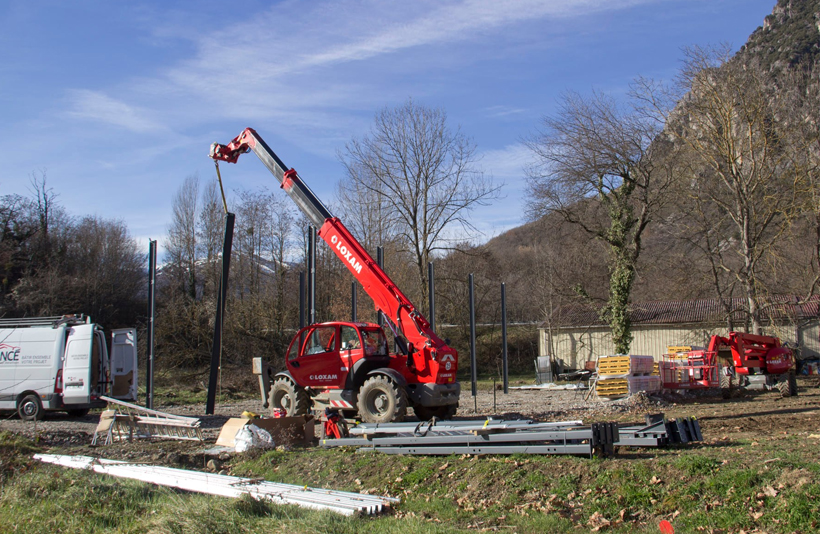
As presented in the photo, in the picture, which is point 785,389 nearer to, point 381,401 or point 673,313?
point 381,401

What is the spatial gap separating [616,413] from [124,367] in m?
12.3

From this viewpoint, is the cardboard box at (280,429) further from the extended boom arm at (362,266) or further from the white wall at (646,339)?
the white wall at (646,339)

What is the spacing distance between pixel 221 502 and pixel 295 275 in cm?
3121

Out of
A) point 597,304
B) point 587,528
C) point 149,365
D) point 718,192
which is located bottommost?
point 587,528

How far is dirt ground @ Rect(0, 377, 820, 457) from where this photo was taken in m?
11.4

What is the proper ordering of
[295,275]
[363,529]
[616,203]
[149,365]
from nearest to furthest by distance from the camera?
[363,529] → [149,365] → [616,203] → [295,275]

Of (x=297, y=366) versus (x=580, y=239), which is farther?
(x=580, y=239)

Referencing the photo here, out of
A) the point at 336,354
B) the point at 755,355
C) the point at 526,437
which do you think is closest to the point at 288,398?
the point at 336,354

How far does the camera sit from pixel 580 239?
3403 centimetres

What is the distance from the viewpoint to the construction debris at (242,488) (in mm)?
6582

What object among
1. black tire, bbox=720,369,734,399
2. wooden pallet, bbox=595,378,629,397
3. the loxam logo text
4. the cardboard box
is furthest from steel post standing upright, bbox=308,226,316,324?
black tire, bbox=720,369,734,399

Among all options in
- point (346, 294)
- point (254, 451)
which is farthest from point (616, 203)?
point (254, 451)

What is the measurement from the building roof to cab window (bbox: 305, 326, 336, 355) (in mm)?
25069

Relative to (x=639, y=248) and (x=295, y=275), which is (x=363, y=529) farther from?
(x=295, y=275)
